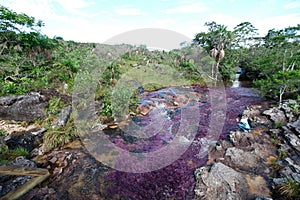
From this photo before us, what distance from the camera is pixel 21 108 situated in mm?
6406

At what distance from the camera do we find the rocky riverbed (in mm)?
3422

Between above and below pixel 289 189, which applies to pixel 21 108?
above

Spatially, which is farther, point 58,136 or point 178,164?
point 58,136

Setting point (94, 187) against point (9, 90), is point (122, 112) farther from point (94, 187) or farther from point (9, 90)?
point (9, 90)

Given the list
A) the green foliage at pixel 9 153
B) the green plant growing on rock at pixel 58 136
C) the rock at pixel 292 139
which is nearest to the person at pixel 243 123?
the rock at pixel 292 139

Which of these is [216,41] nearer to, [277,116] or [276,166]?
[277,116]

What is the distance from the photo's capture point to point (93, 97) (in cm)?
790

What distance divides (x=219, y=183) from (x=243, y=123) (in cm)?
429

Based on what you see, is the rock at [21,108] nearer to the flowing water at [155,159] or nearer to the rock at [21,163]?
the rock at [21,163]

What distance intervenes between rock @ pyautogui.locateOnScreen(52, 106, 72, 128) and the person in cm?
718

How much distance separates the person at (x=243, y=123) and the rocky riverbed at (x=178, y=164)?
0.27 meters

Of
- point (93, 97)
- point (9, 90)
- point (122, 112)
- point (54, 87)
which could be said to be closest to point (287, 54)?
point (122, 112)

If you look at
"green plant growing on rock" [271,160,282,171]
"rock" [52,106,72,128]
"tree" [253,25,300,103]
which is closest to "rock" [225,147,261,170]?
"green plant growing on rock" [271,160,282,171]

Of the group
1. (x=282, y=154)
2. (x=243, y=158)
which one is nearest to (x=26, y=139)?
(x=243, y=158)
